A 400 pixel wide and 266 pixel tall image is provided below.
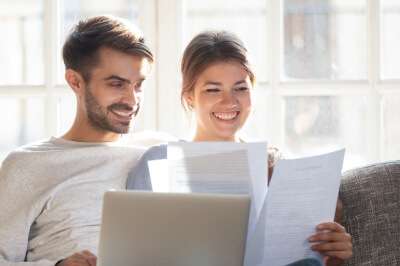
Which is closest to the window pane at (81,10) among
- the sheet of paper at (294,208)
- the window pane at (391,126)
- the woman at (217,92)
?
the woman at (217,92)

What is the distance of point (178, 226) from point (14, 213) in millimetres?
778

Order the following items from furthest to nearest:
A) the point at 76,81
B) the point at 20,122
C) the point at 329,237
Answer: the point at 20,122
the point at 76,81
the point at 329,237

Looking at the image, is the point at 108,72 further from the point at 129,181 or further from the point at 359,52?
the point at 359,52

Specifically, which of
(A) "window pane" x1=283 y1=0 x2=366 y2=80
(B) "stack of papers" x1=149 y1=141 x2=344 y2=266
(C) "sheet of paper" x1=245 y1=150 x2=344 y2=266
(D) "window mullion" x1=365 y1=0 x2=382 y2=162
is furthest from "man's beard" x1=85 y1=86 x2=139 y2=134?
(D) "window mullion" x1=365 y1=0 x2=382 y2=162

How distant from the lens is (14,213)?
184 cm

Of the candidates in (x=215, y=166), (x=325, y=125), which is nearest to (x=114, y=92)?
(x=215, y=166)

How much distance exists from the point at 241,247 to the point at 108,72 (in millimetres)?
932

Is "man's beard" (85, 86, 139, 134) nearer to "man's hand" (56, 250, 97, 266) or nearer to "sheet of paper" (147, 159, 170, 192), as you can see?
"man's hand" (56, 250, 97, 266)

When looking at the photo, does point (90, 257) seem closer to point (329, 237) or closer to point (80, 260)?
point (80, 260)

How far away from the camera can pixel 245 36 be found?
255 cm

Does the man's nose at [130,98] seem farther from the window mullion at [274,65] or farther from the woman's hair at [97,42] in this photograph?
the window mullion at [274,65]

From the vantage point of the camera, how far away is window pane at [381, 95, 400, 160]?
8.24 feet

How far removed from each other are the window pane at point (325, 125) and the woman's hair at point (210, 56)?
2.06 feet

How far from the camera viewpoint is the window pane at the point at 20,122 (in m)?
2.59
